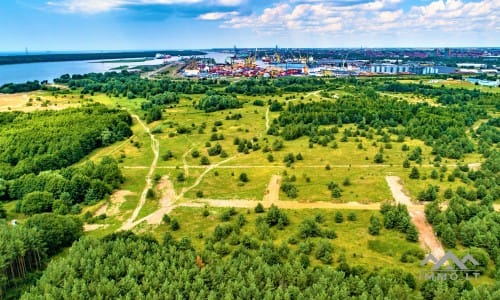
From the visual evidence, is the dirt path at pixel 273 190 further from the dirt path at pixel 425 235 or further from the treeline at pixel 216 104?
the treeline at pixel 216 104

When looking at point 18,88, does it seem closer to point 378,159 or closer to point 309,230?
point 378,159

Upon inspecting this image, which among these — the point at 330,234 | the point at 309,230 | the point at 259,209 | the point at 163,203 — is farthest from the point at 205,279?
the point at 163,203

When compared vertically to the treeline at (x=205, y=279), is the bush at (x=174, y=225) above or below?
below

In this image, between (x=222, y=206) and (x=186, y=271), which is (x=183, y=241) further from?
(x=222, y=206)

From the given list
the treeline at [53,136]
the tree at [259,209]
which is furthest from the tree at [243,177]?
the treeline at [53,136]

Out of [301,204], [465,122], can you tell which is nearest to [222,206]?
[301,204]

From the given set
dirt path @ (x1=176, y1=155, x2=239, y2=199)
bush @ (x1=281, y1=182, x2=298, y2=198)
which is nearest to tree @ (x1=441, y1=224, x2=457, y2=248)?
bush @ (x1=281, y1=182, x2=298, y2=198)

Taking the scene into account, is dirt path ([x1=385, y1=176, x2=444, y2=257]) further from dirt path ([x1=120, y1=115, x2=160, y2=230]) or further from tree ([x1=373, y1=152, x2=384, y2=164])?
dirt path ([x1=120, y1=115, x2=160, y2=230])
